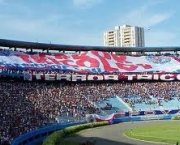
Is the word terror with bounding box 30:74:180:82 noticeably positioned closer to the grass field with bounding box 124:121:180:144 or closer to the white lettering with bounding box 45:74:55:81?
the white lettering with bounding box 45:74:55:81

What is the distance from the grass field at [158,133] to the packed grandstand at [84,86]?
33.3 feet

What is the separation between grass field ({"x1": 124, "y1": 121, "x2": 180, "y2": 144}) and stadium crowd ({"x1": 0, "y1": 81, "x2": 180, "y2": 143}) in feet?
35.4

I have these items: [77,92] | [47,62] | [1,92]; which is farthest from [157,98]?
[1,92]

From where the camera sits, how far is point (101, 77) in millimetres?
74750

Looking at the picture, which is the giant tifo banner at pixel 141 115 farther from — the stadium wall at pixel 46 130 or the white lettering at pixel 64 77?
the white lettering at pixel 64 77

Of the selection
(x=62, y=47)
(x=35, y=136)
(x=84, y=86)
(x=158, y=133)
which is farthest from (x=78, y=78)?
(x=35, y=136)

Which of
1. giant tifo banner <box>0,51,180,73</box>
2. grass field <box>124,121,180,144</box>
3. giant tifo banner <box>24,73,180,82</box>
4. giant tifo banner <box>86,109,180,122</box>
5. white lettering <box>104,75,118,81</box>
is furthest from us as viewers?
white lettering <box>104,75,118,81</box>

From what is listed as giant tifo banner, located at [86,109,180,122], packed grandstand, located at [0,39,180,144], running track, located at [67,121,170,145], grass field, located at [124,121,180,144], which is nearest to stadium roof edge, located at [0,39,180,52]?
packed grandstand, located at [0,39,180,144]

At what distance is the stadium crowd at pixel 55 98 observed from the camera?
47375 mm

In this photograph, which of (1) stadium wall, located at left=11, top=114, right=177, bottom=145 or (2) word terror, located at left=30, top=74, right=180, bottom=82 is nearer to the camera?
(1) stadium wall, located at left=11, top=114, right=177, bottom=145

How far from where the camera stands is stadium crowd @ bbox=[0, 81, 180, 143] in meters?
47.4

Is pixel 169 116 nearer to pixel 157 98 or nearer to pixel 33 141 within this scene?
pixel 157 98

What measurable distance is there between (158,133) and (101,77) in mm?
26616

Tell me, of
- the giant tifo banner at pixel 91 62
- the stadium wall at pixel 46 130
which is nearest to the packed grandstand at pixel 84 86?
the giant tifo banner at pixel 91 62
